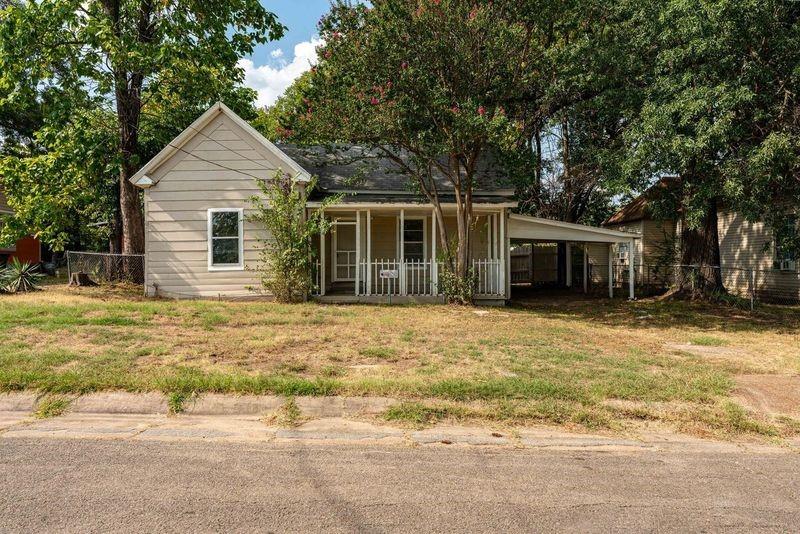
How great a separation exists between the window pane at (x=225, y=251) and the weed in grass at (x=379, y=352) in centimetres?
737

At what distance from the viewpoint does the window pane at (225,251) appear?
13367mm

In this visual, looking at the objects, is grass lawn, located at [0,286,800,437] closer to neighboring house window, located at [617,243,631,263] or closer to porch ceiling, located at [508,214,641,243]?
porch ceiling, located at [508,214,641,243]

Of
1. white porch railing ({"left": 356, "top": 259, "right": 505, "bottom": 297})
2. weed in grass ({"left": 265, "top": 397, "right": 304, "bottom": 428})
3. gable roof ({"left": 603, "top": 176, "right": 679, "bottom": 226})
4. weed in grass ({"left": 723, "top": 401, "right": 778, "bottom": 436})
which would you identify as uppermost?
gable roof ({"left": 603, "top": 176, "right": 679, "bottom": 226})

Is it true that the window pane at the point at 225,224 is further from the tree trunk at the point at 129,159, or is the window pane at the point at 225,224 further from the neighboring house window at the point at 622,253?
the neighboring house window at the point at 622,253

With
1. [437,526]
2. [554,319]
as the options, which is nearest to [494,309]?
[554,319]

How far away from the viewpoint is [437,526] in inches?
113

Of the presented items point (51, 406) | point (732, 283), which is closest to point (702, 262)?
point (732, 283)

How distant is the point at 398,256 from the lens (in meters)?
15.2

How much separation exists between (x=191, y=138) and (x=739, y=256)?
20788 millimetres

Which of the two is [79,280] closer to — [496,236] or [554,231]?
[496,236]

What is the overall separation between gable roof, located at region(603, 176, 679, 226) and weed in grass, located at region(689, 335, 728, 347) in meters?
5.07

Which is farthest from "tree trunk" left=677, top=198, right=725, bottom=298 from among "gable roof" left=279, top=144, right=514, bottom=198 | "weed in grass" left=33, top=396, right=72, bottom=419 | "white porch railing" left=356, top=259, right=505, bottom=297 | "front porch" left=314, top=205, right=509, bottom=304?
"weed in grass" left=33, top=396, right=72, bottom=419

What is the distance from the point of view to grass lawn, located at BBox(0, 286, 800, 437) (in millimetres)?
5055

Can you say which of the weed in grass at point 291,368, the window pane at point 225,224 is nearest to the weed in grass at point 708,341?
the weed in grass at point 291,368
